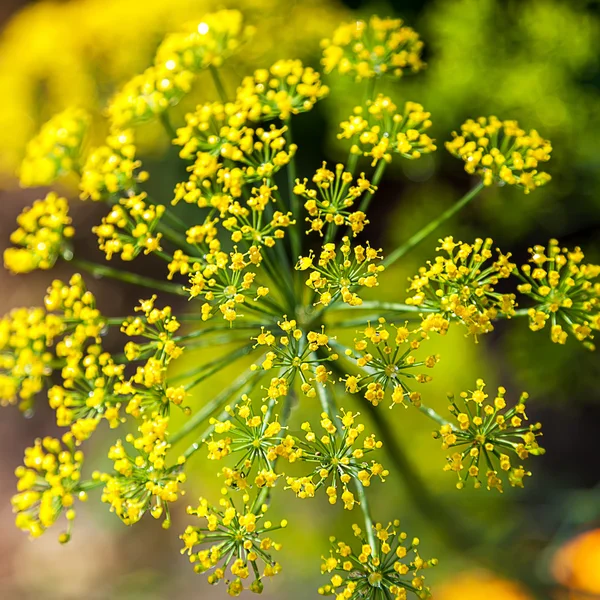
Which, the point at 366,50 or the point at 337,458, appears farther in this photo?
the point at 366,50

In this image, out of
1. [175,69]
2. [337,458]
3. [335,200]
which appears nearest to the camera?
[337,458]

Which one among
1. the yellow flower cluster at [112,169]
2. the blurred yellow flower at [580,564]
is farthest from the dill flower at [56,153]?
the blurred yellow flower at [580,564]

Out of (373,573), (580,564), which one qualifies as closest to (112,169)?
(373,573)

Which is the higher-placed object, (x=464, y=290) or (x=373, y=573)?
(x=464, y=290)

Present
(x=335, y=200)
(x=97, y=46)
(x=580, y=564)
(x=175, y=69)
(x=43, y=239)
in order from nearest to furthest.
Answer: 1. (x=335, y=200)
2. (x=43, y=239)
3. (x=175, y=69)
4. (x=580, y=564)
5. (x=97, y=46)

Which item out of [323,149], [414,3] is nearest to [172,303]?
[323,149]

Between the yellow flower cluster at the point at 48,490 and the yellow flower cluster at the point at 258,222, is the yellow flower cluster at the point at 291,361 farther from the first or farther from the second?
the yellow flower cluster at the point at 48,490

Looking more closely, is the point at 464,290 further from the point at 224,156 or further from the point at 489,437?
the point at 224,156
